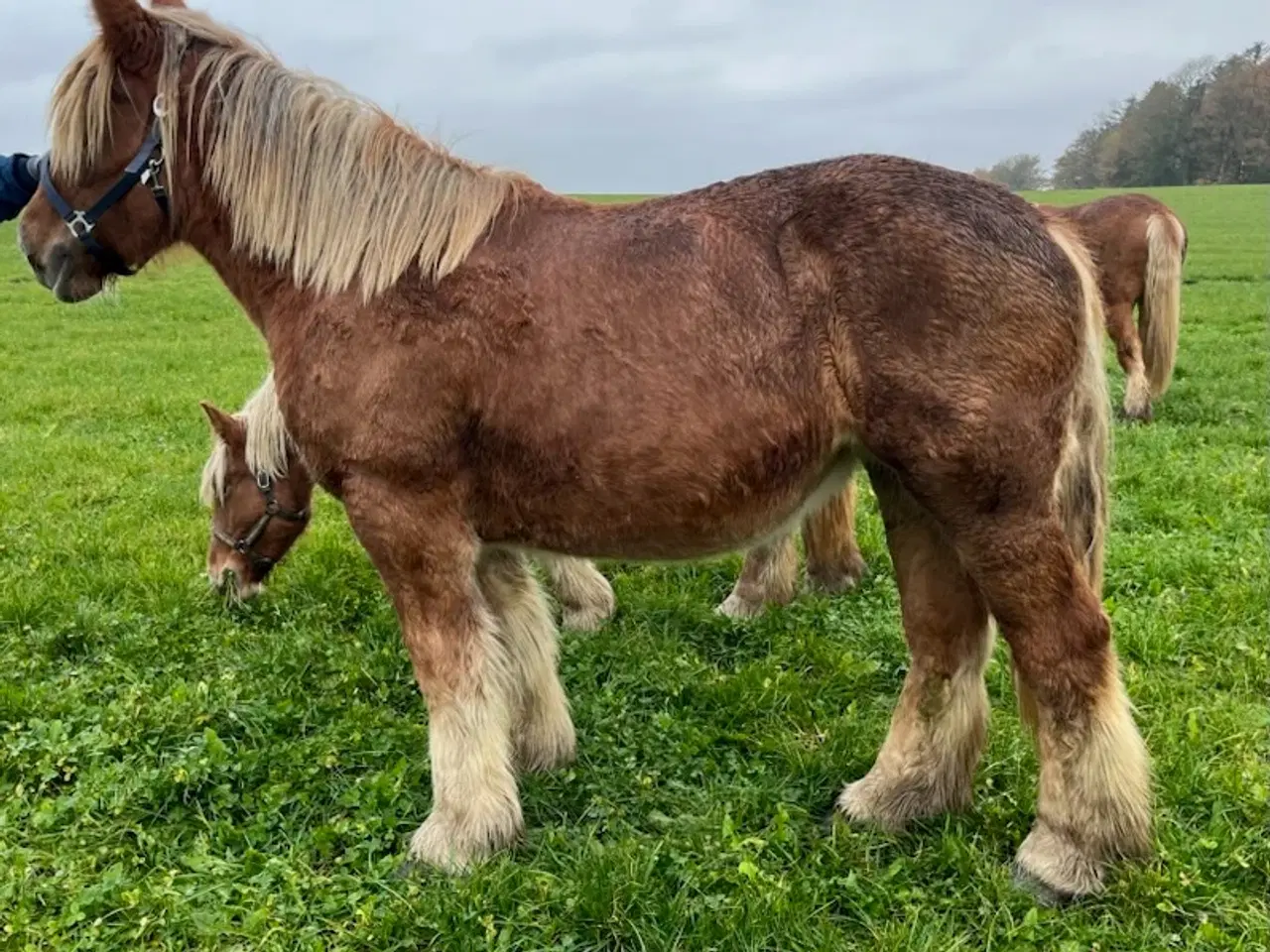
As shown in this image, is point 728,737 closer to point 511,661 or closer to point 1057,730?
point 511,661

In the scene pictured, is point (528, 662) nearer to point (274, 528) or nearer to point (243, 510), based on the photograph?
point (274, 528)

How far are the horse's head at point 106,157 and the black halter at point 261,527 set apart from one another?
1592 mm

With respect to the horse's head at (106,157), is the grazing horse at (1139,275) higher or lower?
lower

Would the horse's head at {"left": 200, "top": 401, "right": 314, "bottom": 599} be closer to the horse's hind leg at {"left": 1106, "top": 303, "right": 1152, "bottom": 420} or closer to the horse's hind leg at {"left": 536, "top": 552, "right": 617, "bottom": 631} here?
the horse's hind leg at {"left": 536, "top": 552, "right": 617, "bottom": 631}

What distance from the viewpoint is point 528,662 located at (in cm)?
368

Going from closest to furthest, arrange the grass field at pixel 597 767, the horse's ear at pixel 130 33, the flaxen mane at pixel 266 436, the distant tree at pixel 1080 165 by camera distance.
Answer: the grass field at pixel 597 767, the horse's ear at pixel 130 33, the flaxen mane at pixel 266 436, the distant tree at pixel 1080 165

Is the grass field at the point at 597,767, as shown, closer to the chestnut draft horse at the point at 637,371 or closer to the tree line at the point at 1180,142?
the chestnut draft horse at the point at 637,371

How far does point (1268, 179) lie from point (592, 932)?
63990 millimetres

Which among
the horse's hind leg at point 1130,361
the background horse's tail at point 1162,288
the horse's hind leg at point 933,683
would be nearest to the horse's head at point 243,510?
the horse's hind leg at point 933,683

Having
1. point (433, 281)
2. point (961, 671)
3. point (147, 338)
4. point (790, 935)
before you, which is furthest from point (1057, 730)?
point (147, 338)

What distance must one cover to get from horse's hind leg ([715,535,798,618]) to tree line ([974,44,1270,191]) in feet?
139

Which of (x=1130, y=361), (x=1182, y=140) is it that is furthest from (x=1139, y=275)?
(x=1182, y=140)

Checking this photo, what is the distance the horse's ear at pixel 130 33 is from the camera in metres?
3.05

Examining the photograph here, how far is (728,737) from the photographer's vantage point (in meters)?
3.87
